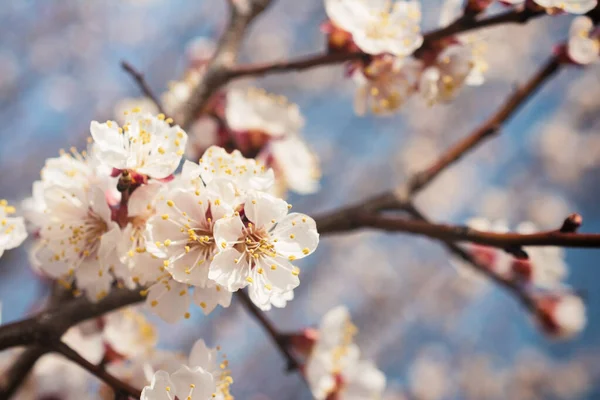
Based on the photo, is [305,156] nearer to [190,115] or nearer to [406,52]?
[190,115]

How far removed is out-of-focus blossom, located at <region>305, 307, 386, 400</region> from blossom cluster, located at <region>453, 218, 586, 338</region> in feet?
1.50

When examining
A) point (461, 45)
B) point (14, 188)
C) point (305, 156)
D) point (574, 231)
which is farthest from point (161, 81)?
point (574, 231)

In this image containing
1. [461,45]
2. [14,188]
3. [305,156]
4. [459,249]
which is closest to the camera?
[461,45]

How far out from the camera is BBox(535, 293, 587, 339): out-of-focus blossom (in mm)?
1869

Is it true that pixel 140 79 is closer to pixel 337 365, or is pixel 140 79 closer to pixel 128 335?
pixel 128 335

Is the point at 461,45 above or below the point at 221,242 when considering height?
below

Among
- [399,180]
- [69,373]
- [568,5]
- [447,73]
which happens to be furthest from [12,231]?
[399,180]

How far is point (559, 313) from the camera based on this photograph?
6.14 feet

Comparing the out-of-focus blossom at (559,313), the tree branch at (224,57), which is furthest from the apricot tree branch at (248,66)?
the out-of-focus blossom at (559,313)

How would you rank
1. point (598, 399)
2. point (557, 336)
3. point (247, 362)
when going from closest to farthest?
point (557, 336) → point (598, 399) → point (247, 362)

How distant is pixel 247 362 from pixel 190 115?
17.4 ft

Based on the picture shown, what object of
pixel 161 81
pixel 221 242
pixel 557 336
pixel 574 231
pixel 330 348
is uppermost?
pixel 221 242

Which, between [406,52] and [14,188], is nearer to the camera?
[406,52]

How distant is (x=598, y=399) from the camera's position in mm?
5863
